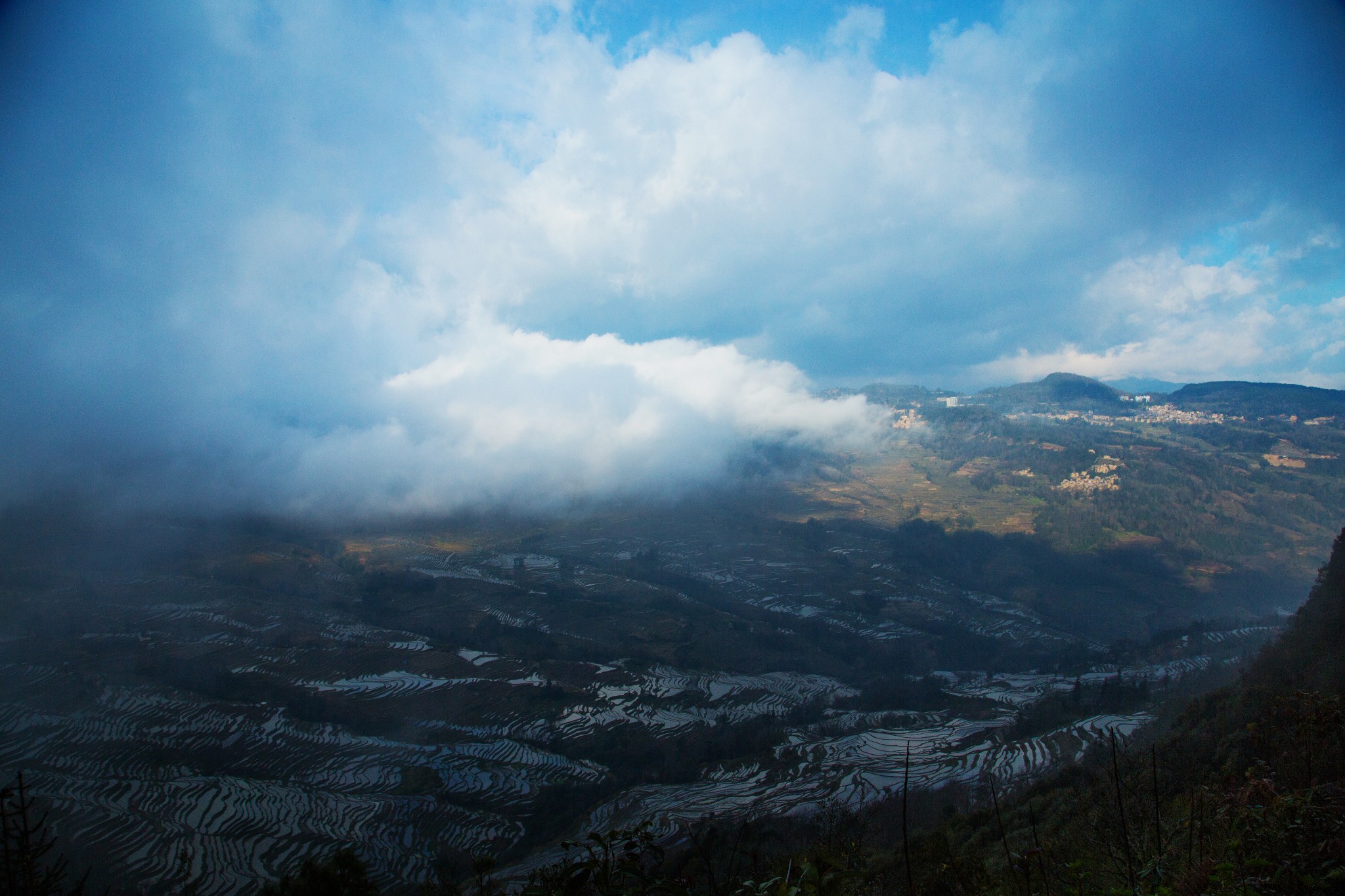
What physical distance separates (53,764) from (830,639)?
487 feet

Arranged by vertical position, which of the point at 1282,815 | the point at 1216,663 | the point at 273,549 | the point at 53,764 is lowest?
the point at 1216,663

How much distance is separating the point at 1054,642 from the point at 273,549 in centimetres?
25369

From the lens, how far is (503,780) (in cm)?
7812

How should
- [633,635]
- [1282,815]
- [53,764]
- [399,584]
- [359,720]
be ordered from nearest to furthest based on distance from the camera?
1. [1282,815]
2. [53,764]
3. [359,720]
4. [633,635]
5. [399,584]

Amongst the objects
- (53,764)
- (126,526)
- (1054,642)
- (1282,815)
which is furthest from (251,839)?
(126,526)

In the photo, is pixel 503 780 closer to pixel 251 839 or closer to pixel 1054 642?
pixel 251 839

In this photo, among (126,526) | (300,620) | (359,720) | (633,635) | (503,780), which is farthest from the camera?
(126,526)

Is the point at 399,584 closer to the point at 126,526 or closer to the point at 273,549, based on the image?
the point at 273,549

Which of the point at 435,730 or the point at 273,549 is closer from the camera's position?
the point at 435,730

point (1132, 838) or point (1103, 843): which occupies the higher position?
point (1103, 843)

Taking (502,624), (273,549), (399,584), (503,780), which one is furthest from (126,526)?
(503,780)

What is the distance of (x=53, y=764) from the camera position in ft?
227

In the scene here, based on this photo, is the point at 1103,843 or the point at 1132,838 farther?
the point at 1132,838

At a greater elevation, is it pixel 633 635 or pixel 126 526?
pixel 126 526
